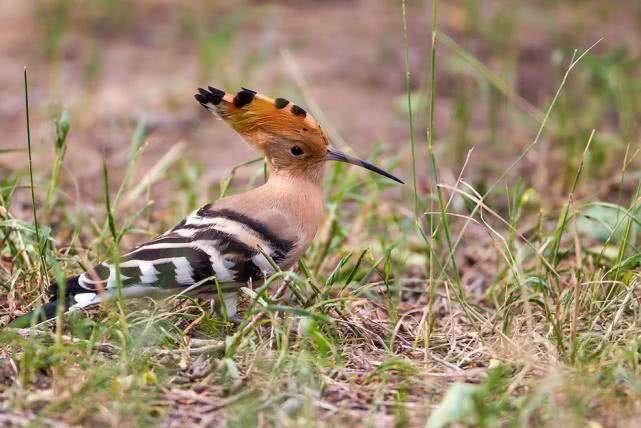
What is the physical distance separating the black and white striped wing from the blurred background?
886 millimetres

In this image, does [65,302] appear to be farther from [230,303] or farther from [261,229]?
[261,229]

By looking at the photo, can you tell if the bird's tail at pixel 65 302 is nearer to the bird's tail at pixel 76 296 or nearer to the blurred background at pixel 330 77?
the bird's tail at pixel 76 296

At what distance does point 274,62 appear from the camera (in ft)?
17.1

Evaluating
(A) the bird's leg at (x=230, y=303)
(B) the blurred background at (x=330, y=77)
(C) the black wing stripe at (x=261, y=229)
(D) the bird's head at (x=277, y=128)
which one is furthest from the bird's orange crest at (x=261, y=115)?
(B) the blurred background at (x=330, y=77)

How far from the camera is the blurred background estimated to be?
4.22 meters

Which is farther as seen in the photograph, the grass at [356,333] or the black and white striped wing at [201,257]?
the black and white striped wing at [201,257]

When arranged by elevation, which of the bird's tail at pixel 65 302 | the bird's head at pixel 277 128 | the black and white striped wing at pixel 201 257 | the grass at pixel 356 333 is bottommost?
the grass at pixel 356 333

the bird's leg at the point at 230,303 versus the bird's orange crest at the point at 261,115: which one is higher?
the bird's orange crest at the point at 261,115

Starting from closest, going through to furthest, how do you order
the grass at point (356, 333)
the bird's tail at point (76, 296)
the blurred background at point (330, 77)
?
the grass at point (356, 333), the bird's tail at point (76, 296), the blurred background at point (330, 77)

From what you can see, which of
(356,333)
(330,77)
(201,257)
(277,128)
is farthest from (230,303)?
(330,77)

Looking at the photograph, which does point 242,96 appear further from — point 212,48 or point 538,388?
point 212,48

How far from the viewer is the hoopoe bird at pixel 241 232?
2.42 metres

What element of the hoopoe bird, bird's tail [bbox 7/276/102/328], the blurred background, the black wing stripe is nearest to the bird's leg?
the hoopoe bird

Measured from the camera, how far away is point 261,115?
9.07ft
